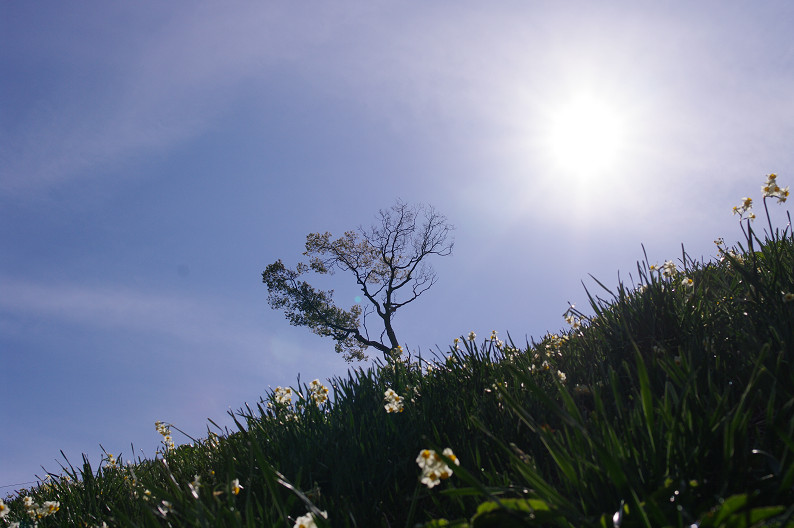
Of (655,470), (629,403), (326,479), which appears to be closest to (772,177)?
(629,403)

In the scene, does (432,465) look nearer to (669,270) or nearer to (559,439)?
(559,439)

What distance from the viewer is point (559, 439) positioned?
234cm

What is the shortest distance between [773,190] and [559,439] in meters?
2.37

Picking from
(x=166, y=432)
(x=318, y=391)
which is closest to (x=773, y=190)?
(x=318, y=391)

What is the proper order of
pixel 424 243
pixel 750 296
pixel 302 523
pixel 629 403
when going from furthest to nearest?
pixel 424 243 → pixel 750 296 → pixel 629 403 → pixel 302 523

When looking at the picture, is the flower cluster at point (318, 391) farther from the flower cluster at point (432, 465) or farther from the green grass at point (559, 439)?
the flower cluster at point (432, 465)

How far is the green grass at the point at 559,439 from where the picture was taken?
1.70 meters

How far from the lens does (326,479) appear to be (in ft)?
9.96

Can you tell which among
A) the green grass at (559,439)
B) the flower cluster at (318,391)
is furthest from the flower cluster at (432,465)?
the flower cluster at (318,391)

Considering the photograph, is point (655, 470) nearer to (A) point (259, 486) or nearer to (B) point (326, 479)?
(B) point (326, 479)

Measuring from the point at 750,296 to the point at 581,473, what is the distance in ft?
7.14

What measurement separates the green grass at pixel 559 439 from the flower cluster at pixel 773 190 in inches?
11.9

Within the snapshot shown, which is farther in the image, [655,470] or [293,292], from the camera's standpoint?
[293,292]

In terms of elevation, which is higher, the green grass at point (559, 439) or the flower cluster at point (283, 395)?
the flower cluster at point (283, 395)
